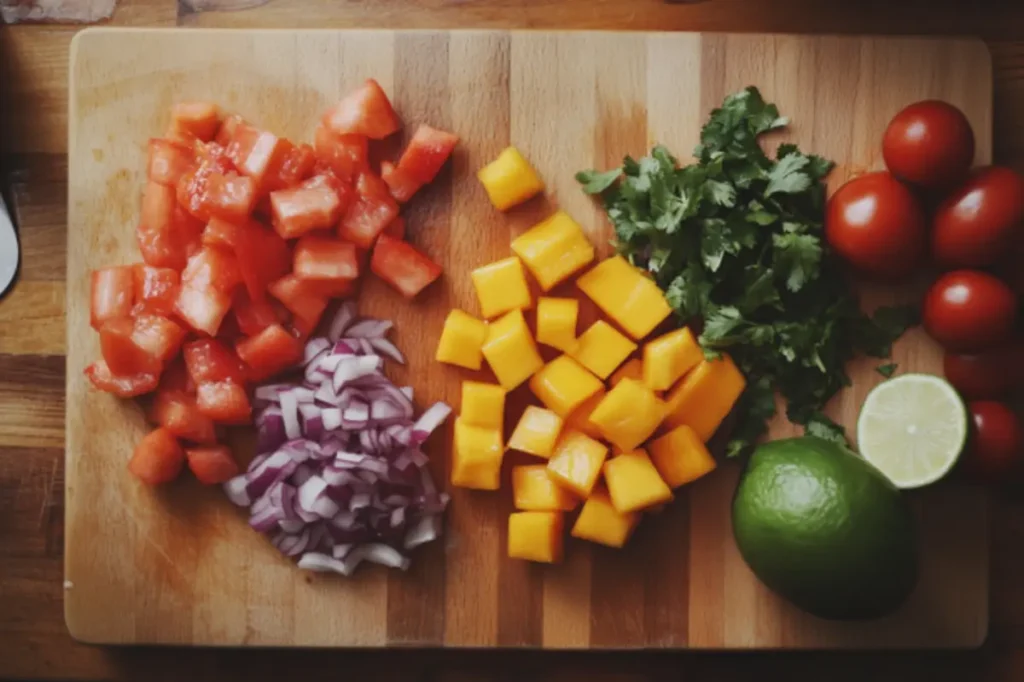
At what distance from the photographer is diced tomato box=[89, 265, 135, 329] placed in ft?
7.57

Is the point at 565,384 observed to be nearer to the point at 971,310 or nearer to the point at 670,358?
the point at 670,358

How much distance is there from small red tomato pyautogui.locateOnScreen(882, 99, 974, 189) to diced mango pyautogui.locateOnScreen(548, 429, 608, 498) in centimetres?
97

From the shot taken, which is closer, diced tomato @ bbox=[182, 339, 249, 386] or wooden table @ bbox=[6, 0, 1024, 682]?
diced tomato @ bbox=[182, 339, 249, 386]

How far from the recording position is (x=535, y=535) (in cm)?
227

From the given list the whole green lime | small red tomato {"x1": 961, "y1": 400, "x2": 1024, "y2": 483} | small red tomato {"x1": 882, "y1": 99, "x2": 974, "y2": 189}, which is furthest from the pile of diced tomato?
small red tomato {"x1": 961, "y1": 400, "x2": 1024, "y2": 483}

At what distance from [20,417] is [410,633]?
1.16m

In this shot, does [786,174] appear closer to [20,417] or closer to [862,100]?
[862,100]

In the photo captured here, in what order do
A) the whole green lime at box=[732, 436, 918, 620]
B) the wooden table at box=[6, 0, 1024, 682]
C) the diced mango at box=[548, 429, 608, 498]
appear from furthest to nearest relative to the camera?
the wooden table at box=[6, 0, 1024, 682]
the diced mango at box=[548, 429, 608, 498]
the whole green lime at box=[732, 436, 918, 620]

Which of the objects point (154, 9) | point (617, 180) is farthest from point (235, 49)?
point (617, 180)

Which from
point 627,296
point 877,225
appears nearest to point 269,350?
point 627,296

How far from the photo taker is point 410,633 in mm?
2359

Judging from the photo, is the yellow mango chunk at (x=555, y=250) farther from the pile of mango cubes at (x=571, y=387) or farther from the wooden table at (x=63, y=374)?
the wooden table at (x=63, y=374)

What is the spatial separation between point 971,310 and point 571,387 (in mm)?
937

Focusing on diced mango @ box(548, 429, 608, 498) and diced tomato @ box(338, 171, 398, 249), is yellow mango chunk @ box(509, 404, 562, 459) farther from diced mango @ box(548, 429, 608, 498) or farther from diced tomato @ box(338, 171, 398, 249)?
diced tomato @ box(338, 171, 398, 249)
